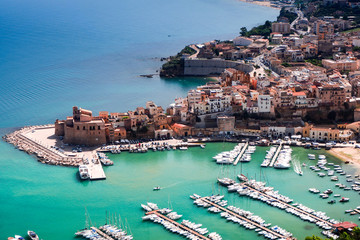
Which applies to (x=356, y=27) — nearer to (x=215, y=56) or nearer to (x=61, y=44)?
(x=215, y=56)

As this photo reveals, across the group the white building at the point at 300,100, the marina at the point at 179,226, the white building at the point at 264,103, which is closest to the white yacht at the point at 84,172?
the marina at the point at 179,226

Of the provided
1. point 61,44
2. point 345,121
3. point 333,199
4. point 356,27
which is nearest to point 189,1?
point 61,44

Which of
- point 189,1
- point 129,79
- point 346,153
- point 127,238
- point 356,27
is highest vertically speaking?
point 189,1

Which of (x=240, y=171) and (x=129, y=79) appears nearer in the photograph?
(x=240, y=171)

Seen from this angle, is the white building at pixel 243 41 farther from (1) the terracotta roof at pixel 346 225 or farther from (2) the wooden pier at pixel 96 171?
(1) the terracotta roof at pixel 346 225

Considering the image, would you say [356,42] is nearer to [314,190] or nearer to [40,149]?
[314,190]

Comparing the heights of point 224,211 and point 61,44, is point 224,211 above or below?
below
